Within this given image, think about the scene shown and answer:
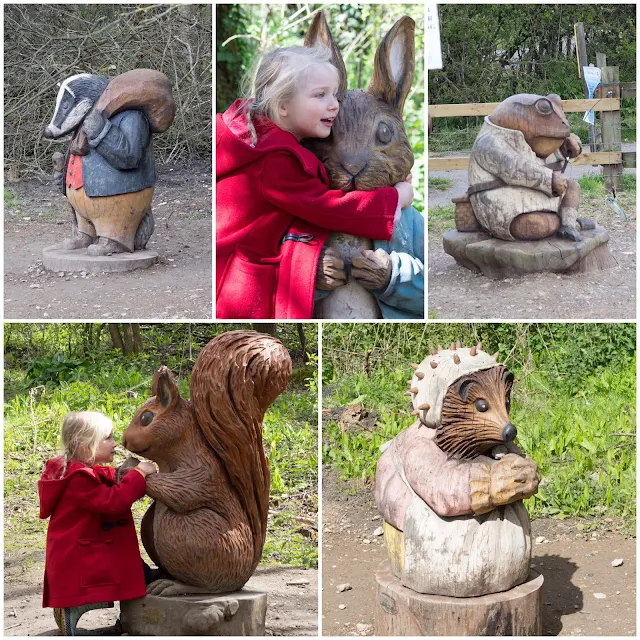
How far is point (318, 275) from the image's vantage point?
4.37m

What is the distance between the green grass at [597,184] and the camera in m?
8.51

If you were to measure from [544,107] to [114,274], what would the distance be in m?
2.75

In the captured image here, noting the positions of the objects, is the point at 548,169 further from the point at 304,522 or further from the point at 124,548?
the point at 124,548

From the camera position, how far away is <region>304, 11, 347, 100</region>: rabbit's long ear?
427 centimetres

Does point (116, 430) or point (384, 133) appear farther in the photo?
point (116, 430)

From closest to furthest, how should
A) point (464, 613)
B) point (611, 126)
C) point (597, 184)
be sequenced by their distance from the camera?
point (464, 613)
point (597, 184)
point (611, 126)

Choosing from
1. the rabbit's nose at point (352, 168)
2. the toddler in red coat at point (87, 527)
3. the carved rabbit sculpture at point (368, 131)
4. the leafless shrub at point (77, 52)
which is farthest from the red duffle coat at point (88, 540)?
the leafless shrub at point (77, 52)

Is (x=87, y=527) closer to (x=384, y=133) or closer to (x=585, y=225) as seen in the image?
(x=384, y=133)

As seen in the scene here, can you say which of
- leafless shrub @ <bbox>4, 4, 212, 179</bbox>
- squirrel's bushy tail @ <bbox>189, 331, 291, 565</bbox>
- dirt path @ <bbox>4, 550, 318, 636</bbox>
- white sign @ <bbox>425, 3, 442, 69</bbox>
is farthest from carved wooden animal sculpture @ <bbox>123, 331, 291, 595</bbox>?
leafless shrub @ <bbox>4, 4, 212, 179</bbox>

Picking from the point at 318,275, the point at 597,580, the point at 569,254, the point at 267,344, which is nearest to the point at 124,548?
the point at 267,344

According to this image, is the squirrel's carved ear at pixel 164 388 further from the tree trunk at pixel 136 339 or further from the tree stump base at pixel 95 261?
the tree trunk at pixel 136 339

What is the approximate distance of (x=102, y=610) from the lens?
16.5 ft

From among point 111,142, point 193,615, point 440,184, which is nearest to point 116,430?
point 111,142

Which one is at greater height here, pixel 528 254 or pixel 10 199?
pixel 10 199
